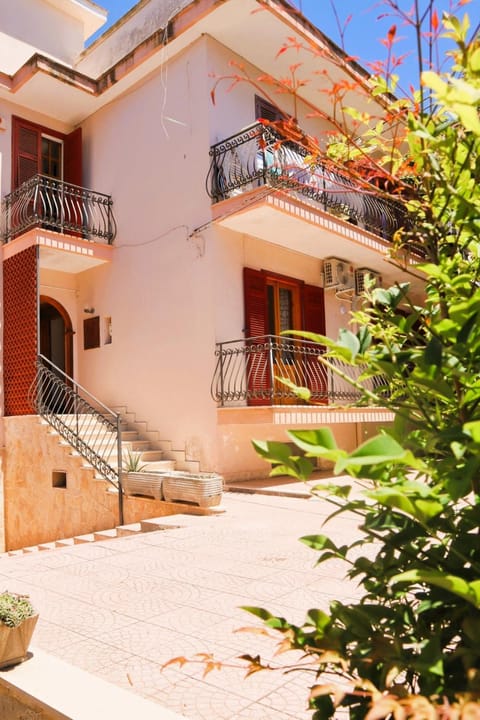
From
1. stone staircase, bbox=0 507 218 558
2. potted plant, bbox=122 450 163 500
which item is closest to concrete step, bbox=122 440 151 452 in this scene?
potted plant, bbox=122 450 163 500

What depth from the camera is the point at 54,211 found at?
1198cm

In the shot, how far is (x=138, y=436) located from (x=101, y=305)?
2.97m

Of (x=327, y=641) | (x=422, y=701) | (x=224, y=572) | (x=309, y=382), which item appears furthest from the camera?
(x=309, y=382)

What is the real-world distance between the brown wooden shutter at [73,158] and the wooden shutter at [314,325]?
5.33 metres

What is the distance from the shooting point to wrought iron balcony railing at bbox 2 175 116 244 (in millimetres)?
10633

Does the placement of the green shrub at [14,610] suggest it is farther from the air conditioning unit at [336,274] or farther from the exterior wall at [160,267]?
the air conditioning unit at [336,274]

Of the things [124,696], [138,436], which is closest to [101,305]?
[138,436]

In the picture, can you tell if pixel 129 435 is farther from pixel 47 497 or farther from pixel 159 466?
pixel 47 497

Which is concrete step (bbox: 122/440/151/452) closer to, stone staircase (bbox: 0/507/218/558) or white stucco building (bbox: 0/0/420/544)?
white stucco building (bbox: 0/0/420/544)

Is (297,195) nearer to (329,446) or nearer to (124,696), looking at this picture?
(124,696)

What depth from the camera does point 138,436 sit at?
10742 mm

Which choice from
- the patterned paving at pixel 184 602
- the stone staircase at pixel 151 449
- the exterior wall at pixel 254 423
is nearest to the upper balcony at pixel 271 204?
the exterior wall at pixel 254 423

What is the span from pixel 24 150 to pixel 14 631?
435 inches

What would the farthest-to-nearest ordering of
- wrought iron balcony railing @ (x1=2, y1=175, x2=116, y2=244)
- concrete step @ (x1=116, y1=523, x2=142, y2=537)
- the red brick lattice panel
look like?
1. wrought iron balcony railing @ (x1=2, y1=175, x2=116, y2=244)
2. the red brick lattice panel
3. concrete step @ (x1=116, y1=523, x2=142, y2=537)
